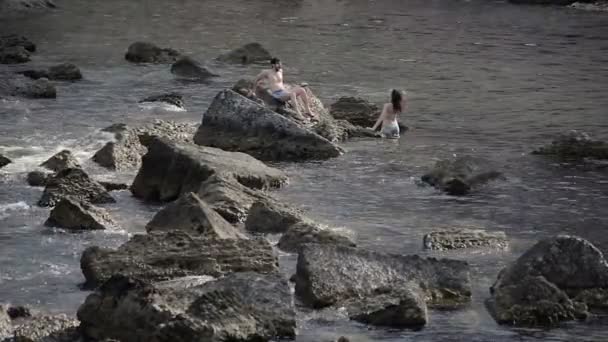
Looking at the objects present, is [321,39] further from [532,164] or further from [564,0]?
[532,164]

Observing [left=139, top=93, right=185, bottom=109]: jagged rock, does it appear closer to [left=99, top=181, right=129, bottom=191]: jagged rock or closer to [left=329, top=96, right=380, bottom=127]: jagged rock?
[left=329, top=96, right=380, bottom=127]: jagged rock

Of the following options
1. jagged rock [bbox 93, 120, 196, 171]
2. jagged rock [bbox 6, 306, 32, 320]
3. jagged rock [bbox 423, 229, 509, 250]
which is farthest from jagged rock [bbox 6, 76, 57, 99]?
jagged rock [bbox 6, 306, 32, 320]

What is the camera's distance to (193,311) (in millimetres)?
15875

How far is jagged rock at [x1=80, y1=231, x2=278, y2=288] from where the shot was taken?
59.5 ft

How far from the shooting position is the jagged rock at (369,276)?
17.6m

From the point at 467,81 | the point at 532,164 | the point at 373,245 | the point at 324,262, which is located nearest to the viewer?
the point at 324,262

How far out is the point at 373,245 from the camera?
20781 millimetres

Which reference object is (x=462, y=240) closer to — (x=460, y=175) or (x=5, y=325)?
(x=460, y=175)

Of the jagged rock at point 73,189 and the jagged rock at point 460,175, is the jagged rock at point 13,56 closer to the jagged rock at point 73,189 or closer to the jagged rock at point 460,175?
the jagged rock at point 73,189

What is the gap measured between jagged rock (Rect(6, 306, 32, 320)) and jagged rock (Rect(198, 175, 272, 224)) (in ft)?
18.0

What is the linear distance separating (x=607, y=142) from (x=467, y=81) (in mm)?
10406

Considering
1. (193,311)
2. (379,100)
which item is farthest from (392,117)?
(193,311)

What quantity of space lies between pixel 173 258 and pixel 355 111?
47.1 ft

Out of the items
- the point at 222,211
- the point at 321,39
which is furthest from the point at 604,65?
the point at 222,211
